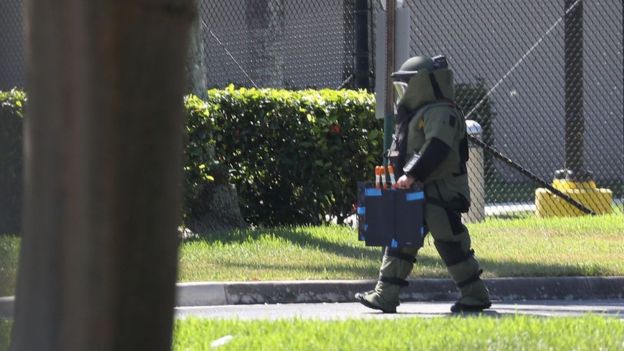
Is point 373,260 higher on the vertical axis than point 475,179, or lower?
lower

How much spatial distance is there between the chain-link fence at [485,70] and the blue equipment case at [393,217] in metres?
5.58

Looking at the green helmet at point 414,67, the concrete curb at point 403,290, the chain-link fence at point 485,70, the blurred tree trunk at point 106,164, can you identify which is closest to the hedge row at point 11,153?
the chain-link fence at point 485,70

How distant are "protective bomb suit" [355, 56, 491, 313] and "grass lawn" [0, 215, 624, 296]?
1.20 metres

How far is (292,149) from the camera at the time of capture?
42.1 feet

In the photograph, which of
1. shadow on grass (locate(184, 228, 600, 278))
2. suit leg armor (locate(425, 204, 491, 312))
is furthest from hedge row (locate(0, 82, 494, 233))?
suit leg armor (locate(425, 204, 491, 312))

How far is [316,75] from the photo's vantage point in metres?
17.8

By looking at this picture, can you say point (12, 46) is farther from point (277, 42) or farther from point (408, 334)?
point (408, 334)

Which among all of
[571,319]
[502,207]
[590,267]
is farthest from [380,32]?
[502,207]

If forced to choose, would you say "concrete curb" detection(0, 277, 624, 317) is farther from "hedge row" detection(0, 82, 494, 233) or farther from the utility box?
the utility box

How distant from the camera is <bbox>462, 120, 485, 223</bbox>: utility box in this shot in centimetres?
1366

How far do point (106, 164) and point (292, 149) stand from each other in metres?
9.79

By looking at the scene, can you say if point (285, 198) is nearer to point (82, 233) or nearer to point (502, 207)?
point (502, 207)

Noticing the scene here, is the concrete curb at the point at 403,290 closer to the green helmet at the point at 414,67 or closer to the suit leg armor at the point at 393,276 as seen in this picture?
the suit leg armor at the point at 393,276

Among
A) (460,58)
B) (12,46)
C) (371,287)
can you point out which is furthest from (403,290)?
(12,46)
